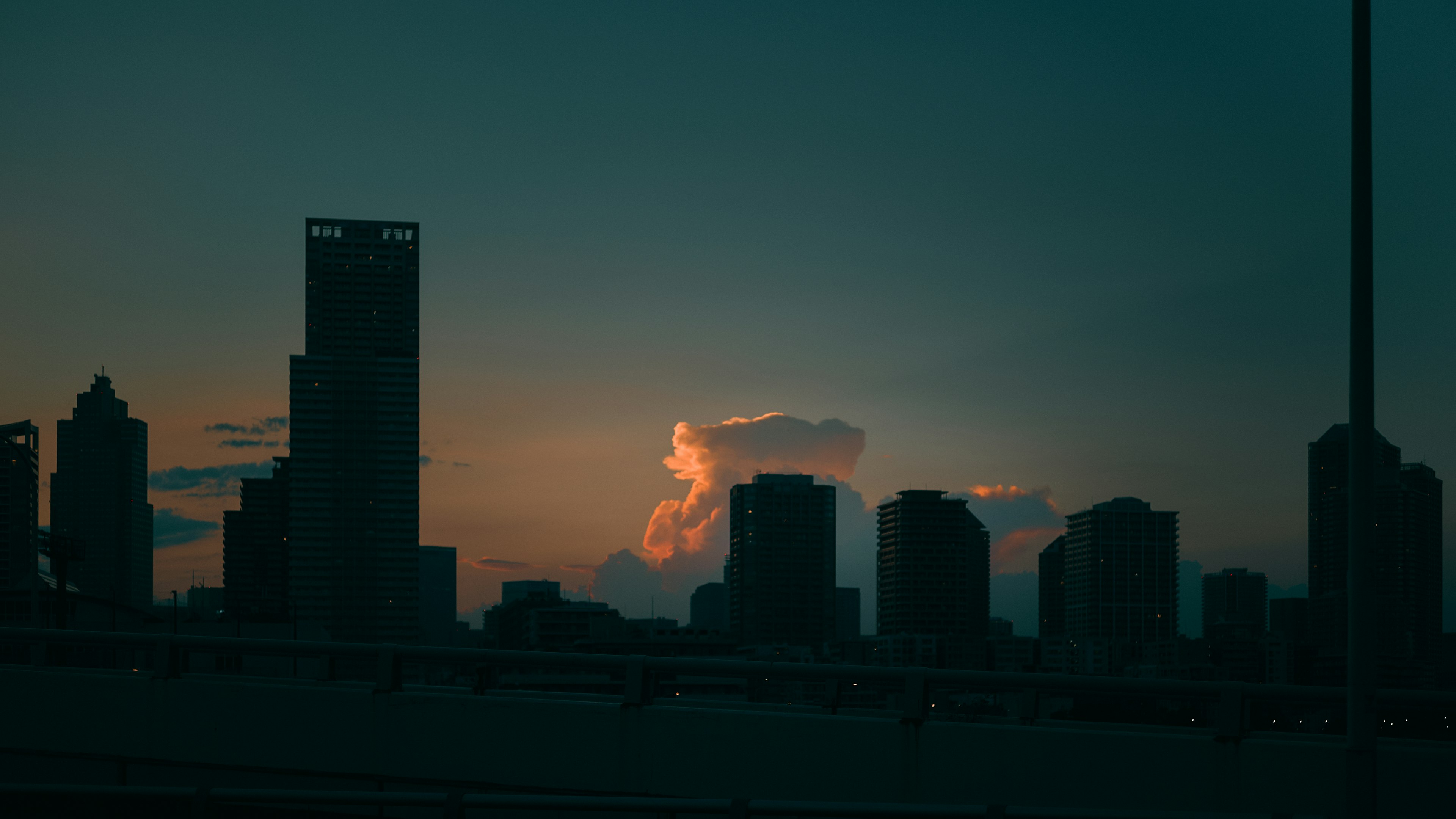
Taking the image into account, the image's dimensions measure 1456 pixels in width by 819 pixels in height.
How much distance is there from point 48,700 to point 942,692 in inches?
324

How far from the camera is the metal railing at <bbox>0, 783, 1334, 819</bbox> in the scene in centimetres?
730

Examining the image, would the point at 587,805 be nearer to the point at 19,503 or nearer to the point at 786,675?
the point at 786,675

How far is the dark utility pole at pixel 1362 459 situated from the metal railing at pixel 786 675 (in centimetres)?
41

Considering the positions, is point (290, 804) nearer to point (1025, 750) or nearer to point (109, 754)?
point (109, 754)

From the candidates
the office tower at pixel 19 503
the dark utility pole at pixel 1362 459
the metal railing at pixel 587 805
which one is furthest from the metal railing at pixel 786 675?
the office tower at pixel 19 503

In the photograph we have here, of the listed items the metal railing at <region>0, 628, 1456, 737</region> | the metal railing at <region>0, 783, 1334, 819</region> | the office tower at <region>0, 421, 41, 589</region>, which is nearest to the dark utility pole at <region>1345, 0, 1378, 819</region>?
the metal railing at <region>0, 628, 1456, 737</region>

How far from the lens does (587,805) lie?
7.81 metres

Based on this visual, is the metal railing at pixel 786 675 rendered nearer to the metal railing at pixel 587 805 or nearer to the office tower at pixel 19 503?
the metal railing at pixel 587 805

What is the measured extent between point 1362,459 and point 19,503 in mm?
188030

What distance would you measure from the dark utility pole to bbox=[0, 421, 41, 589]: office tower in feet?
152

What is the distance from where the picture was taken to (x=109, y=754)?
36.0 ft

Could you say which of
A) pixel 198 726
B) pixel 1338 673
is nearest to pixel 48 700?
pixel 198 726

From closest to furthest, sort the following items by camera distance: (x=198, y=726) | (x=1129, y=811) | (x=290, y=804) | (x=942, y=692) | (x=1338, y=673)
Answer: (x=1129, y=811)
(x=290, y=804)
(x=942, y=692)
(x=198, y=726)
(x=1338, y=673)

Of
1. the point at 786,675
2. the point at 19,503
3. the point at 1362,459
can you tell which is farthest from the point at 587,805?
the point at 19,503
